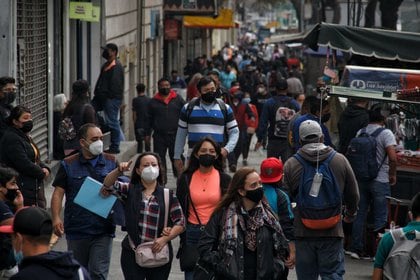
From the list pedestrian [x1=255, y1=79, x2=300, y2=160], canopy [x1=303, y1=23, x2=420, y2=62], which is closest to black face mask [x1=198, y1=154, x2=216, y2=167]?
Answer: canopy [x1=303, y1=23, x2=420, y2=62]

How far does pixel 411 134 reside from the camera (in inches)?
593

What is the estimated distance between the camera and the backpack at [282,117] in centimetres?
1719

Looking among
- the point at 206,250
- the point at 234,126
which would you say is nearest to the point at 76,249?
the point at 206,250

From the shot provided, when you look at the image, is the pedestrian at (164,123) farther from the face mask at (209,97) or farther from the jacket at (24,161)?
the jacket at (24,161)

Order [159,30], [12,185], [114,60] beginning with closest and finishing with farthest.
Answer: [12,185], [114,60], [159,30]

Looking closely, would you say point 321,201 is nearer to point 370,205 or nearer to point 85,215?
point 85,215

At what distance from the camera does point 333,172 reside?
32.9 feet

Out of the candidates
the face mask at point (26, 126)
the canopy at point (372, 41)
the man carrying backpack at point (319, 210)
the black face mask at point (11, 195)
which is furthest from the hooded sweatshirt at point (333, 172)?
the canopy at point (372, 41)

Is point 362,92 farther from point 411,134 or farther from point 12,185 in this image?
point 12,185

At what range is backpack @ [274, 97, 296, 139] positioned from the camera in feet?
56.4

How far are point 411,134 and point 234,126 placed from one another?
2.47 metres

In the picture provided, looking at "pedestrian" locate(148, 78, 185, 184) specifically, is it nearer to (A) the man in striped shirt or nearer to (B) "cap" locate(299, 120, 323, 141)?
(A) the man in striped shirt

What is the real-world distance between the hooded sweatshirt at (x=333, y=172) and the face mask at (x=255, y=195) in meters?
1.51

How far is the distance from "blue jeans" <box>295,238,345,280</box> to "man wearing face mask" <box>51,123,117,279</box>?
1501mm
